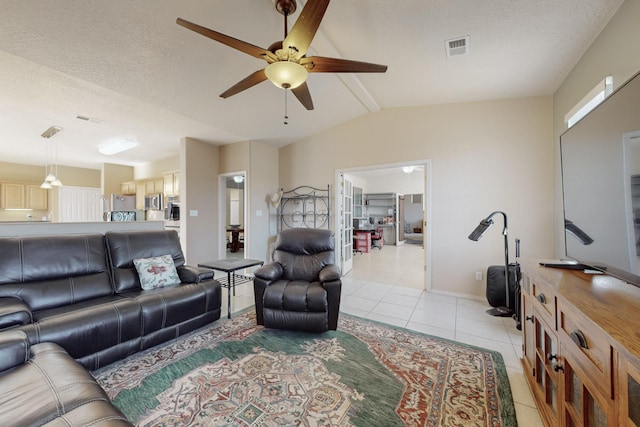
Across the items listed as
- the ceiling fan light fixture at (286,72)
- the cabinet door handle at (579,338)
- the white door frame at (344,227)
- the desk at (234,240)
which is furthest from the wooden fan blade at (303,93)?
the desk at (234,240)

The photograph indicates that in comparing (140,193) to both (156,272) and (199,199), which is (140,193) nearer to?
(199,199)

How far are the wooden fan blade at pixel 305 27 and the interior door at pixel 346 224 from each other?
3.14m

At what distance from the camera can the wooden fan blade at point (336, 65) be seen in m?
1.90

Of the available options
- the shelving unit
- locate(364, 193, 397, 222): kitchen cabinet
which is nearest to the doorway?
the shelving unit

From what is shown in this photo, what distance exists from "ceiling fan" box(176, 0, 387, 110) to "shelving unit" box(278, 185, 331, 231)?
9.89ft

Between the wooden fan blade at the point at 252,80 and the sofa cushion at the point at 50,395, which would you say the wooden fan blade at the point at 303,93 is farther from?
the sofa cushion at the point at 50,395

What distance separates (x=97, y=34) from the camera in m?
2.22

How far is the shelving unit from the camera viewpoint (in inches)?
196

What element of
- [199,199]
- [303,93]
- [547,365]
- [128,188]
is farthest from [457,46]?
[128,188]

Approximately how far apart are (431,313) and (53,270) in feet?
12.8

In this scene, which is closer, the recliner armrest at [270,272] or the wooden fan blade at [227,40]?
the wooden fan blade at [227,40]

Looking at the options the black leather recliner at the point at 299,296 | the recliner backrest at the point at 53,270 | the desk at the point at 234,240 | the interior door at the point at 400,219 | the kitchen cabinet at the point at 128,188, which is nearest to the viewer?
the recliner backrest at the point at 53,270

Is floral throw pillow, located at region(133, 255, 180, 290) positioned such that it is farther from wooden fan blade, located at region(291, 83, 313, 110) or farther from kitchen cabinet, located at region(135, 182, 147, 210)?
kitchen cabinet, located at region(135, 182, 147, 210)

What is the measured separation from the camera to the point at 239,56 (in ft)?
8.99
